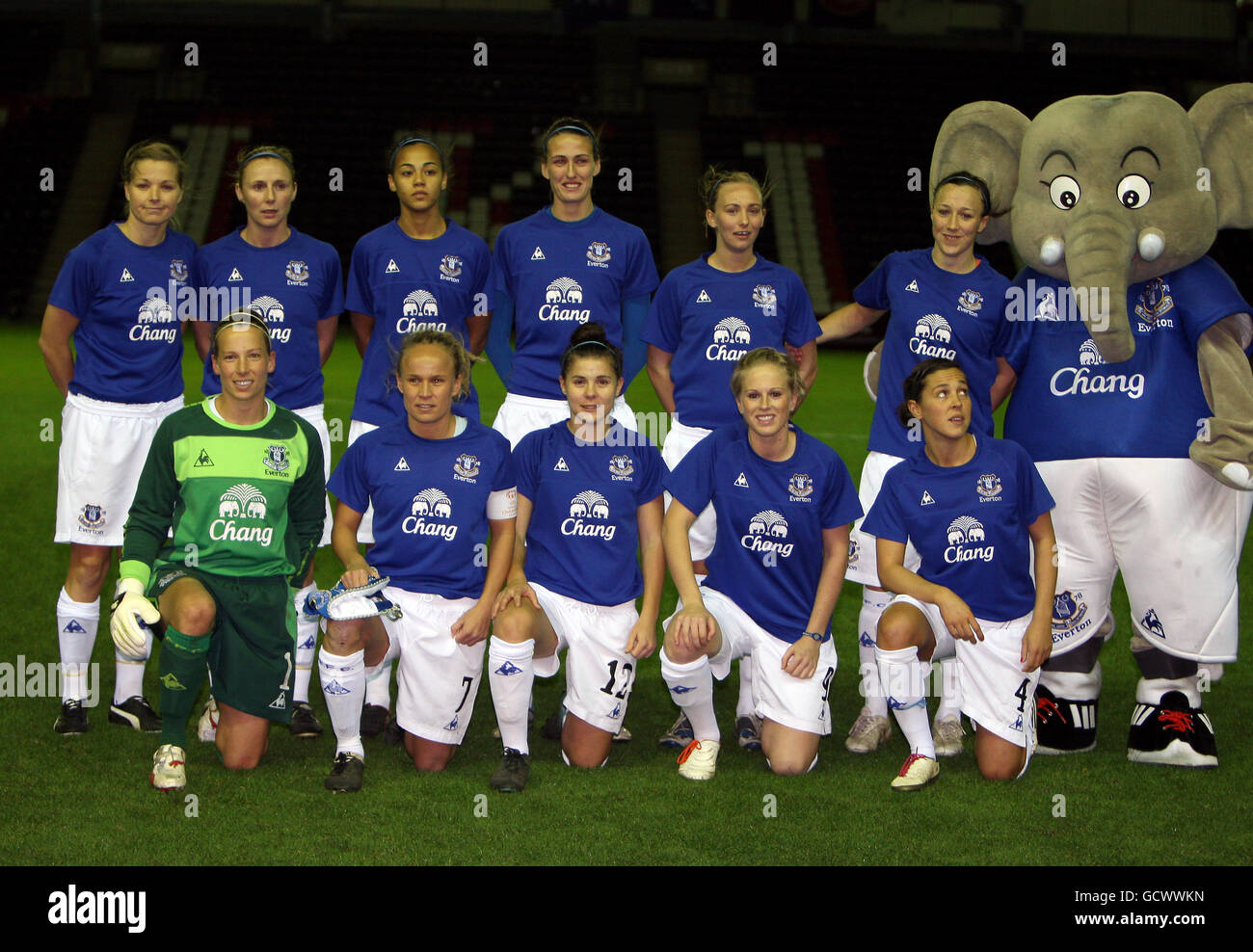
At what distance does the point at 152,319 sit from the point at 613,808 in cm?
276

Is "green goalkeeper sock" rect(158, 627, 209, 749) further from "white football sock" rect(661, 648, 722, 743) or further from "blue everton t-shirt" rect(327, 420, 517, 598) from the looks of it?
"white football sock" rect(661, 648, 722, 743)

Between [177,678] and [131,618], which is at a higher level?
[131,618]

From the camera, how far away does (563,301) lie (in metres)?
6.00

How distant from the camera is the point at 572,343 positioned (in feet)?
18.0

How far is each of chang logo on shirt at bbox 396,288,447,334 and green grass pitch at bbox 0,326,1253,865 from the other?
1642mm

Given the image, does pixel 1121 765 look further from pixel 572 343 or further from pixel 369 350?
pixel 369 350

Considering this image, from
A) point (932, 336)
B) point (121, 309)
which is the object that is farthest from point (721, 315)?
point (121, 309)

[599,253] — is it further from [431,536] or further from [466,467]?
[431,536]

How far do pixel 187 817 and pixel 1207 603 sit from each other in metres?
3.74

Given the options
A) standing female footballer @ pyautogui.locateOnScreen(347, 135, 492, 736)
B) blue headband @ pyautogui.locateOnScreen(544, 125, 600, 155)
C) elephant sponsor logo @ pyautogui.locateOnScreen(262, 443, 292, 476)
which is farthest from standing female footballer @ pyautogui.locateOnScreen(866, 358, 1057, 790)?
elephant sponsor logo @ pyautogui.locateOnScreen(262, 443, 292, 476)

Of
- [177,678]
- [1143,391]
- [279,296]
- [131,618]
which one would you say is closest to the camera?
[131,618]

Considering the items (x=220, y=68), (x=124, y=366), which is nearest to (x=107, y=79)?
(x=220, y=68)

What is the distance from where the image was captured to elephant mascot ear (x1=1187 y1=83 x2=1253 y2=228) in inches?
216

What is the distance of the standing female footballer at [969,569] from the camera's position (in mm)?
5145
